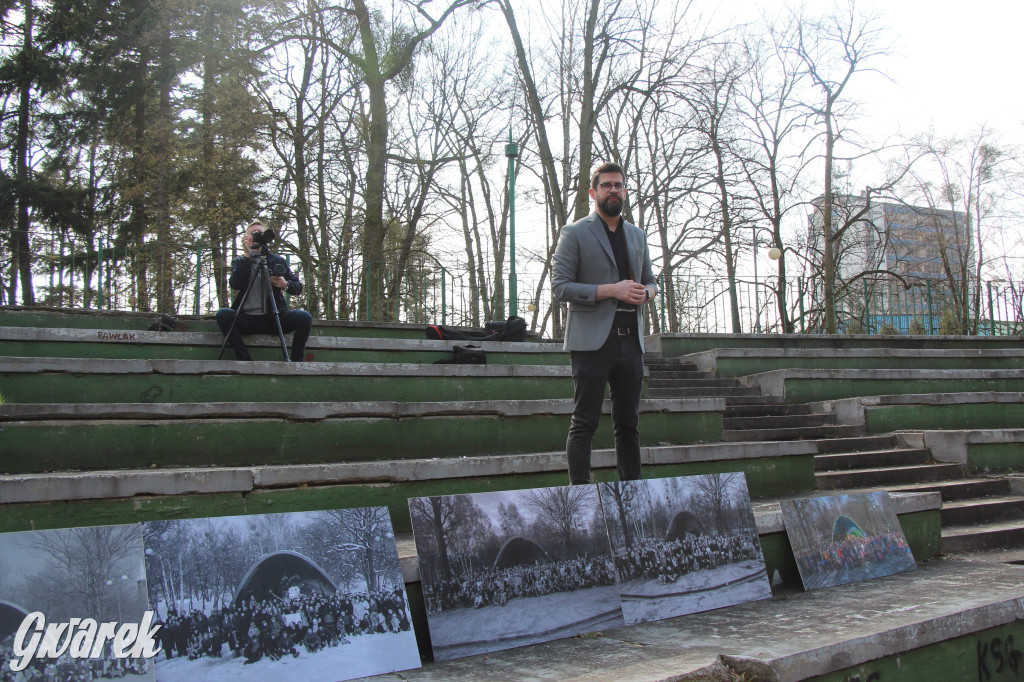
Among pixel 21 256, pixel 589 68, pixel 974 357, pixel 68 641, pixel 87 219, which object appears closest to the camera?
pixel 68 641

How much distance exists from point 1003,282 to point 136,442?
1445 centimetres

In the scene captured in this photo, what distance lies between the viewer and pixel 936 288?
42.6 ft

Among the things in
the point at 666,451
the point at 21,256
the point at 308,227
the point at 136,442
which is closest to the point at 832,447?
the point at 666,451

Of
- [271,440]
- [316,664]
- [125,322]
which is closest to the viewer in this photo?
[316,664]

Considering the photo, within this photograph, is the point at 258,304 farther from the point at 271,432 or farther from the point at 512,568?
the point at 512,568

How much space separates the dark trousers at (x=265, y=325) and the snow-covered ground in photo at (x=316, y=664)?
149 inches

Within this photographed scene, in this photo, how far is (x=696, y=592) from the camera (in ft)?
9.60

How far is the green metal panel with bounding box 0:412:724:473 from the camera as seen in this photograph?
3.53 meters

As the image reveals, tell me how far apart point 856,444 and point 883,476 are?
75cm

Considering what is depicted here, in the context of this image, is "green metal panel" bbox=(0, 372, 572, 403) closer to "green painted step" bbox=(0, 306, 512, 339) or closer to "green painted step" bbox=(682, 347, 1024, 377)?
"green painted step" bbox=(0, 306, 512, 339)

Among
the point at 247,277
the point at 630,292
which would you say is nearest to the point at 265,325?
the point at 247,277

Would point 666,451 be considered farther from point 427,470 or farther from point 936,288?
point 936,288

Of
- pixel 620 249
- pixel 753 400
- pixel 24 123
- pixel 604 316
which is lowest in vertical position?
pixel 753 400

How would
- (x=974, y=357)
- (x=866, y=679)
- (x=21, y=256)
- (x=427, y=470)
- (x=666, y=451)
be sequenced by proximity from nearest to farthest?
(x=866, y=679) < (x=427, y=470) < (x=666, y=451) < (x=974, y=357) < (x=21, y=256)
